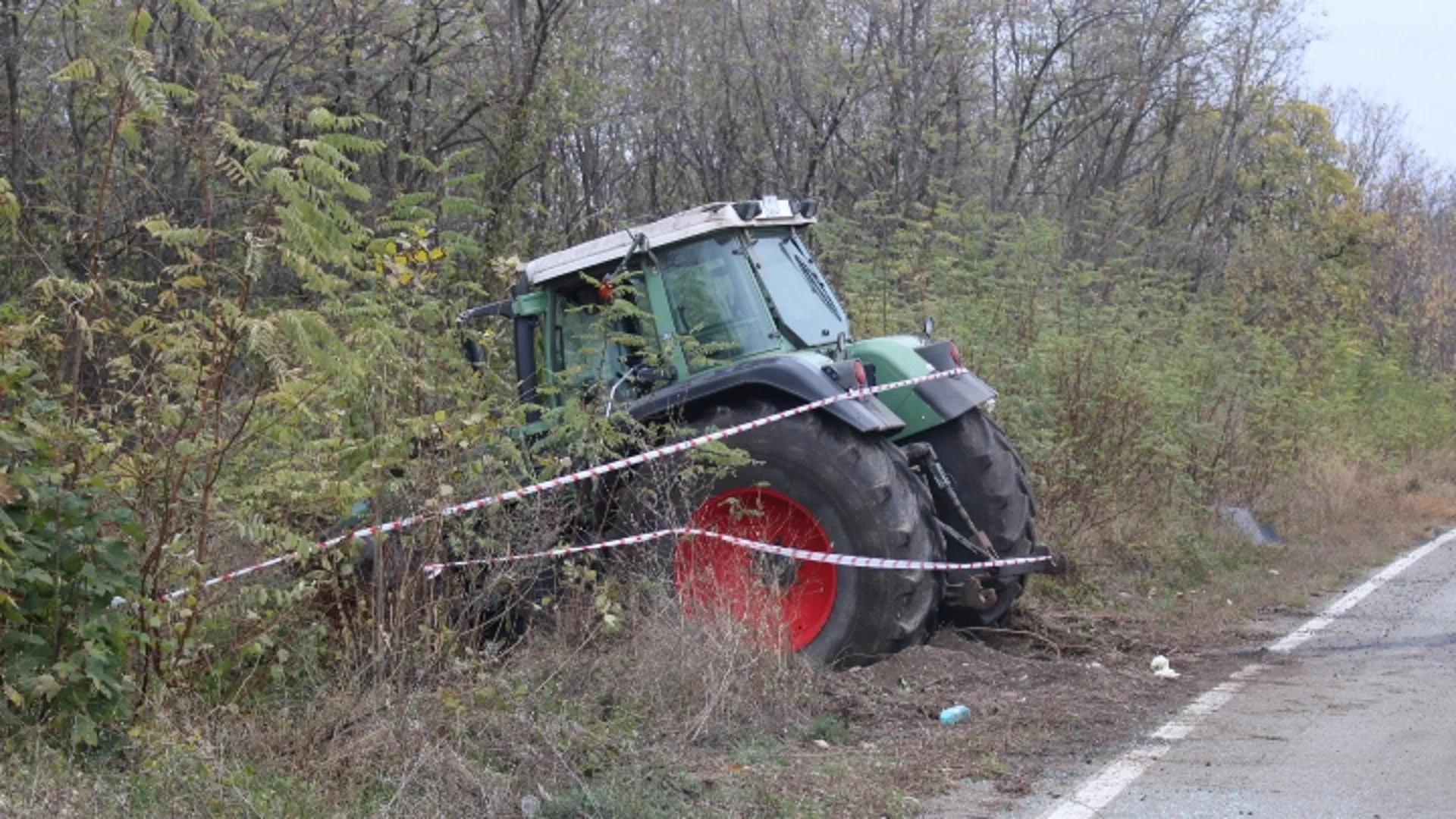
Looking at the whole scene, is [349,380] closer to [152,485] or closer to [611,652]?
[152,485]

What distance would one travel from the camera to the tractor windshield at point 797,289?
9.09 metres

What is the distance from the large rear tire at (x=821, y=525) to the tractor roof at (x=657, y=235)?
107 cm

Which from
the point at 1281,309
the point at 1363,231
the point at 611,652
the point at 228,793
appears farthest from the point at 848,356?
the point at 1363,231

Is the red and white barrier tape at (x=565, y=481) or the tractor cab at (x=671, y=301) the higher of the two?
the tractor cab at (x=671, y=301)

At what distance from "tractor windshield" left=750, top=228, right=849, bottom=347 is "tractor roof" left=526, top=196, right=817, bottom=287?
0.21 meters

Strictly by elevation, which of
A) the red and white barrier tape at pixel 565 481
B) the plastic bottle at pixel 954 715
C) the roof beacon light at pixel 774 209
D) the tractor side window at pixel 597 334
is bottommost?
the plastic bottle at pixel 954 715

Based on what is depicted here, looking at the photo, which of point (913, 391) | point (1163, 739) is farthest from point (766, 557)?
point (1163, 739)

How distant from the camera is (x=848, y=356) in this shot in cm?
959

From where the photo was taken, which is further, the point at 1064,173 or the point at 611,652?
the point at 1064,173

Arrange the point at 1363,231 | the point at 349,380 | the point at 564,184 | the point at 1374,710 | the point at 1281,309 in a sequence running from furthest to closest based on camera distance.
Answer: the point at 1363,231 < the point at 1281,309 < the point at 564,184 < the point at 1374,710 < the point at 349,380

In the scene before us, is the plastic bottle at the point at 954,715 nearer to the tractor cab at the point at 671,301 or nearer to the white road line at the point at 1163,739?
the white road line at the point at 1163,739

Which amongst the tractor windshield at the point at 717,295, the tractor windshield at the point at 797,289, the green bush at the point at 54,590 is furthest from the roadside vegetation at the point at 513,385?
the tractor windshield at the point at 797,289

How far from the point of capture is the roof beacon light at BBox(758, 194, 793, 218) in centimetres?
914

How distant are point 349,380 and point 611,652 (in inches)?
68.6
